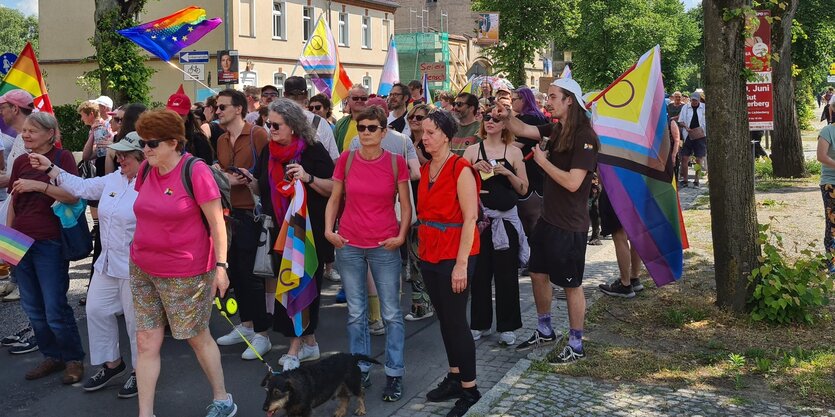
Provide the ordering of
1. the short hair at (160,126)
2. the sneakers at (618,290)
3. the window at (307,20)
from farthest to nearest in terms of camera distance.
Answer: the window at (307,20), the sneakers at (618,290), the short hair at (160,126)

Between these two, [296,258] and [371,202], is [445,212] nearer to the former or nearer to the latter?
[371,202]

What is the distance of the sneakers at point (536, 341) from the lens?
6.23m

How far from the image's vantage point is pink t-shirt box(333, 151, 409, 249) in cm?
515

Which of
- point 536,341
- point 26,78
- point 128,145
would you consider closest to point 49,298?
point 128,145

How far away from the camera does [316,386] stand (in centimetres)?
468

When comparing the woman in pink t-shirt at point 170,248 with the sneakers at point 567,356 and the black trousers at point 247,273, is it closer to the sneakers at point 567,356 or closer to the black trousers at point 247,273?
the black trousers at point 247,273

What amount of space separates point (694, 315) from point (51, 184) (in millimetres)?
5051

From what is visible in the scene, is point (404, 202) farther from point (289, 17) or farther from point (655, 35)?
point (655, 35)

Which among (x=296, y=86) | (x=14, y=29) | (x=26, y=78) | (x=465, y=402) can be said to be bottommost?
(x=465, y=402)

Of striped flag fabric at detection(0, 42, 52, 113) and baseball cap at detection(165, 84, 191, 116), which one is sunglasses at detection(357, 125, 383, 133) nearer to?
baseball cap at detection(165, 84, 191, 116)

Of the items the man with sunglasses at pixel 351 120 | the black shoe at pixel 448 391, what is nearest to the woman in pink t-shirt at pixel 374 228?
the black shoe at pixel 448 391

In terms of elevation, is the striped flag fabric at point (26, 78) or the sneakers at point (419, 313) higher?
the striped flag fabric at point (26, 78)

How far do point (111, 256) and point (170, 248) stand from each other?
88 centimetres

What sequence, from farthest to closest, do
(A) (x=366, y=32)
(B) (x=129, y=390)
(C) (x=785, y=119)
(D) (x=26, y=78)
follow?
(A) (x=366, y=32) < (C) (x=785, y=119) < (D) (x=26, y=78) < (B) (x=129, y=390)
